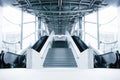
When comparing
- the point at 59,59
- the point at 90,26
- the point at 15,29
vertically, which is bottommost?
the point at 59,59

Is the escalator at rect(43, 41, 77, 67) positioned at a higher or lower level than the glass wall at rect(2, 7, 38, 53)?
lower

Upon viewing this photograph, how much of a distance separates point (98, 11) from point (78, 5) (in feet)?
6.58

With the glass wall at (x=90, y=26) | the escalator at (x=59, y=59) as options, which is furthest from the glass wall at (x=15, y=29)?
the glass wall at (x=90, y=26)

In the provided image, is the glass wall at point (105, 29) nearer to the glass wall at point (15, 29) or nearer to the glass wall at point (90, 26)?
the glass wall at point (90, 26)

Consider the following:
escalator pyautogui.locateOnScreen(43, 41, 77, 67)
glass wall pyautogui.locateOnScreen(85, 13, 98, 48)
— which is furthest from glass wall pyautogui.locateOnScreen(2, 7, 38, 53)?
glass wall pyautogui.locateOnScreen(85, 13, 98, 48)

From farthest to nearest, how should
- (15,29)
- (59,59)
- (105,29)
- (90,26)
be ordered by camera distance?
(90,26), (15,29), (105,29), (59,59)

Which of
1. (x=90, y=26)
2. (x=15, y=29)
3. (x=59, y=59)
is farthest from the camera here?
(x=90, y=26)

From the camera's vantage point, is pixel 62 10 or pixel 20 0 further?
pixel 62 10

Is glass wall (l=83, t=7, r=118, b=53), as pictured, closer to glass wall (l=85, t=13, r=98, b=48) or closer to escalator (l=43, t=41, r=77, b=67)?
glass wall (l=85, t=13, r=98, b=48)

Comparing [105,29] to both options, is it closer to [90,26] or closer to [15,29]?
[90,26]

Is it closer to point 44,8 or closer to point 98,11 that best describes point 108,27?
point 98,11

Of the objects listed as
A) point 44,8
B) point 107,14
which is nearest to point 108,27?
point 107,14

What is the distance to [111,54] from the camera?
1288 centimetres

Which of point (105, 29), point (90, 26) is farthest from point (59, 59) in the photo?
point (90, 26)
